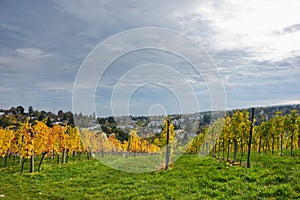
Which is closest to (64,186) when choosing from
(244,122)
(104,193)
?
(104,193)

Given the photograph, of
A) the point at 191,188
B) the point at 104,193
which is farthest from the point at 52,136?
the point at 191,188

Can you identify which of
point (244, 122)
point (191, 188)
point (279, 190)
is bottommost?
point (191, 188)

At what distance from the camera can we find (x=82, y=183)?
14594mm

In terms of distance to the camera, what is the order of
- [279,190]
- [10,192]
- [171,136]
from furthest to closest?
1. [171,136]
2. [10,192]
3. [279,190]

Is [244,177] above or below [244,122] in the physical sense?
below

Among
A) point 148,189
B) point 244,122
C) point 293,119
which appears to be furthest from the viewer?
point 293,119

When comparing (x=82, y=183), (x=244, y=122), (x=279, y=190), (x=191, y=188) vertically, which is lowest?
(x=82, y=183)

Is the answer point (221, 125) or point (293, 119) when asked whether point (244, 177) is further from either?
point (221, 125)

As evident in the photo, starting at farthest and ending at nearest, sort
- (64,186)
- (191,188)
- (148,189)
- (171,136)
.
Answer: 1. (171,136)
2. (64,186)
3. (148,189)
4. (191,188)

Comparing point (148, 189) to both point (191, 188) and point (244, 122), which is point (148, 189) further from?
point (244, 122)

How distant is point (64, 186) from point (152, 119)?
10930mm

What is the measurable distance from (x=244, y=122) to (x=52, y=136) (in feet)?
65.3

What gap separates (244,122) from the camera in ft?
68.8

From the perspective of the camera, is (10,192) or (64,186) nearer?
(10,192)
